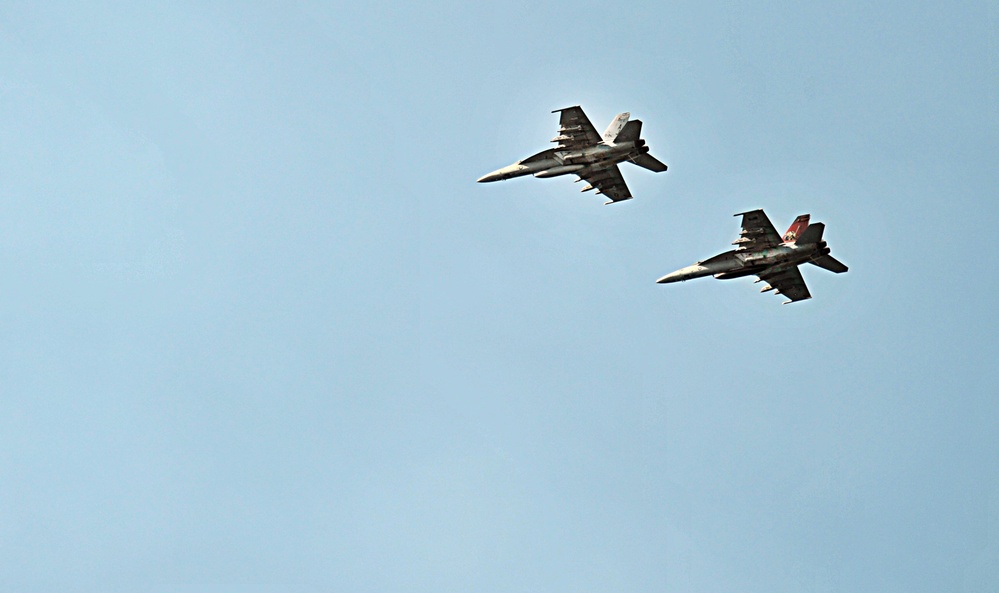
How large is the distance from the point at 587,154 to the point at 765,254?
16.4 m

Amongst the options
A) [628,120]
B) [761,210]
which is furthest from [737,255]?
[628,120]

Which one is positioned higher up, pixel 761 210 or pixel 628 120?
pixel 628 120

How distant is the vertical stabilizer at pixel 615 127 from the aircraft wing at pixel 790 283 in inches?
645

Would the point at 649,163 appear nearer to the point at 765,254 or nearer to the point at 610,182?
the point at 610,182

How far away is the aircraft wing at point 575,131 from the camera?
138125 mm

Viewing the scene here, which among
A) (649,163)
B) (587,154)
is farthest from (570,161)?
(649,163)

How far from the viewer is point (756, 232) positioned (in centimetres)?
13538

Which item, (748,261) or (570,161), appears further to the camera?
(570,161)

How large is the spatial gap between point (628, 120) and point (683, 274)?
13.1 meters

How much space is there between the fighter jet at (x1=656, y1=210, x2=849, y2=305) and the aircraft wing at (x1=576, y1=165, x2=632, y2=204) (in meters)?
9.21

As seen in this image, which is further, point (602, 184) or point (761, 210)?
point (602, 184)

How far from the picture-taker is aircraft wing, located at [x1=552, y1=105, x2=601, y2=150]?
138m

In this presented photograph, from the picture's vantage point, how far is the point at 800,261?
13612cm

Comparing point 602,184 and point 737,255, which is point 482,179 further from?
point 737,255
